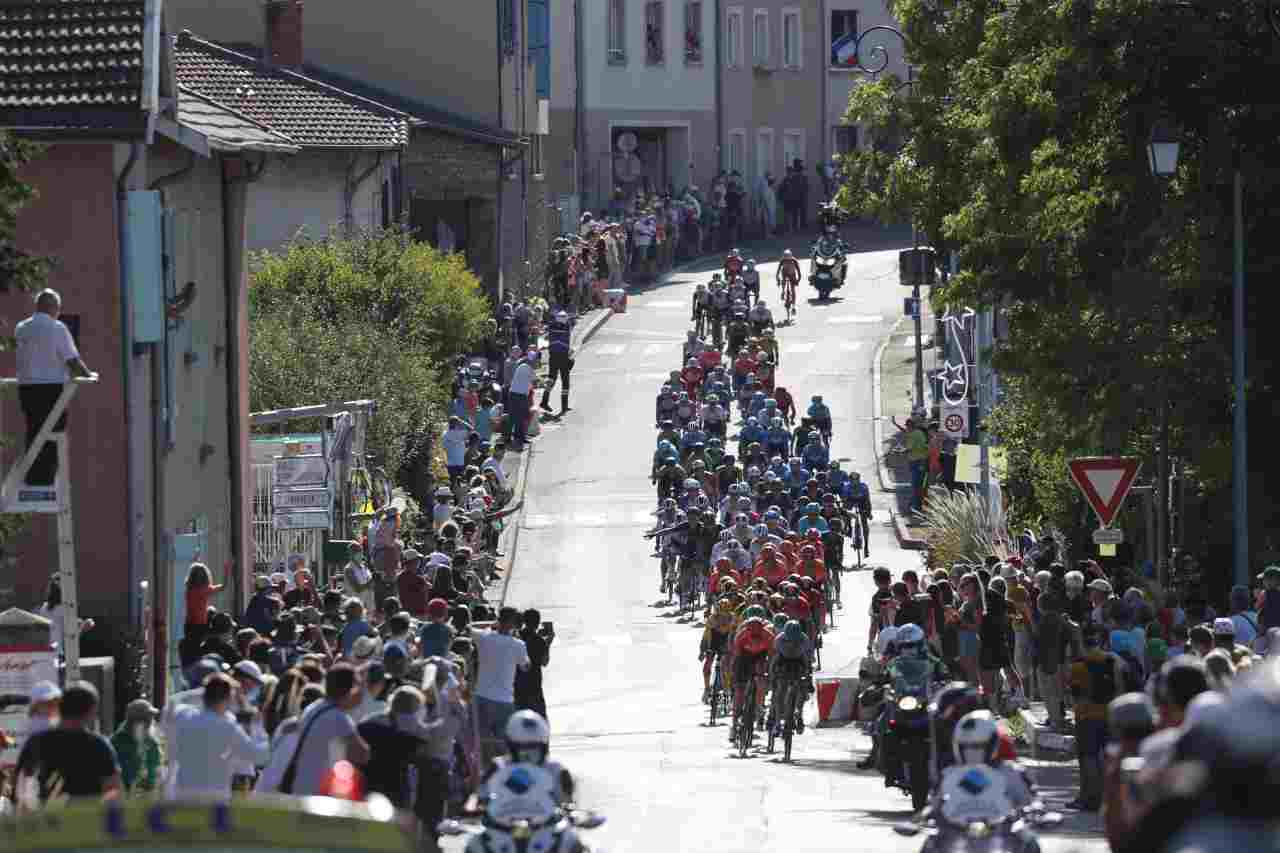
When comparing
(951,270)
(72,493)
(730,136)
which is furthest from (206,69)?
(730,136)

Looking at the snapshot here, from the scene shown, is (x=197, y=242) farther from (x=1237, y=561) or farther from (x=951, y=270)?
(x=951, y=270)

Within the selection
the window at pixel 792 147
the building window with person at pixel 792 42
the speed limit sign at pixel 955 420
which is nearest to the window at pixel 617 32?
the building window with person at pixel 792 42

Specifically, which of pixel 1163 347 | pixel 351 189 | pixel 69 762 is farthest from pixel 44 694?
pixel 351 189

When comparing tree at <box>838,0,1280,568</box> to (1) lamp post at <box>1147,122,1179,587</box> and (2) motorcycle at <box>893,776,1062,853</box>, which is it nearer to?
(1) lamp post at <box>1147,122,1179,587</box>

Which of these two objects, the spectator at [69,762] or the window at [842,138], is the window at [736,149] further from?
the spectator at [69,762]

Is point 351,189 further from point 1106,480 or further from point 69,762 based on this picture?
point 69,762

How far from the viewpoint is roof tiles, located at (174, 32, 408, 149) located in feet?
144

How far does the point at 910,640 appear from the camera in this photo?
19.3 metres

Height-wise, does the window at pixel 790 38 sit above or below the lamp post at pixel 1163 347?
above

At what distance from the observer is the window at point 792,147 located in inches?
2982

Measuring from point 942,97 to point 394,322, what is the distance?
41.3 ft

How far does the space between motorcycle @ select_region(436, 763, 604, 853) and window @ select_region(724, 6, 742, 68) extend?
6235cm

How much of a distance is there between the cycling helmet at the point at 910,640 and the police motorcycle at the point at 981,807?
5.65 meters

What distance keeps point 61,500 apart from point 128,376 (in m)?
6.42
